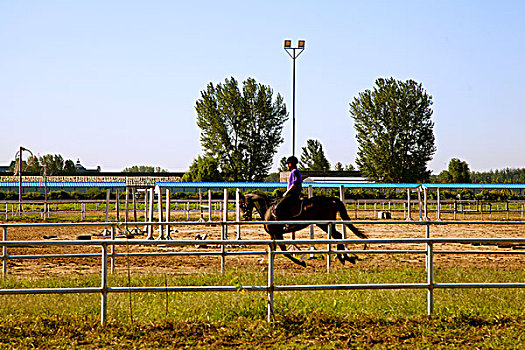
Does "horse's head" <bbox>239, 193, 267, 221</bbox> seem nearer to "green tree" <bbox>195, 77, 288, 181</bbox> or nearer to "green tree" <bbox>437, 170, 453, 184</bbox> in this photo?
"green tree" <bbox>195, 77, 288, 181</bbox>

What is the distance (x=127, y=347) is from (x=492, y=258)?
1206 cm

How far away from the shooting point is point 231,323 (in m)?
6.94

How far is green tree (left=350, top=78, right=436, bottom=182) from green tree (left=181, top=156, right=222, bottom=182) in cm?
1535

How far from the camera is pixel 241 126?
68.8 m

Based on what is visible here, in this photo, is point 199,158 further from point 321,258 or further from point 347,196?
point 321,258

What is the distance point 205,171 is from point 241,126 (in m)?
7.08

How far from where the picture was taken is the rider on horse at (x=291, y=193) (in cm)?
1327

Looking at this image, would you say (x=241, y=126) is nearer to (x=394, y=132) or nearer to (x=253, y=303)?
(x=394, y=132)

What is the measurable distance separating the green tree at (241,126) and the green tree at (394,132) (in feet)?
30.0

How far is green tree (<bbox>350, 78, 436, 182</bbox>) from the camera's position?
220 ft

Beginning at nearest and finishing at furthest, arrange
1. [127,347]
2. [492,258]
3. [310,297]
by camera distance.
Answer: [127,347] < [310,297] < [492,258]

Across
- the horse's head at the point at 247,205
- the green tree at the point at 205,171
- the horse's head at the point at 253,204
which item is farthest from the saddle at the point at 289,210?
the green tree at the point at 205,171

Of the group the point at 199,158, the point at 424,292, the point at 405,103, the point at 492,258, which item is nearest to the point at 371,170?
the point at 405,103

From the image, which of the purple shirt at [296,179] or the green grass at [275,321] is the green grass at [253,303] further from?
the purple shirt at [296,179]
